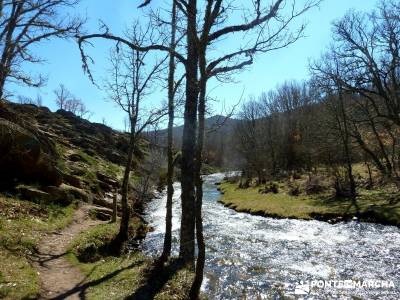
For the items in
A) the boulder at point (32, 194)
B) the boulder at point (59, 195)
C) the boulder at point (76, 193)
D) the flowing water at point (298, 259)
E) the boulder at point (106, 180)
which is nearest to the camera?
the flowing water at point (298, 259)

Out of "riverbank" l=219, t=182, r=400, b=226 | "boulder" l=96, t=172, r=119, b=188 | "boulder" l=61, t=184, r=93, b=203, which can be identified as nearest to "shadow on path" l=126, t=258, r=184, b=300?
"boulder" l=61, t=184, r=93, b=203

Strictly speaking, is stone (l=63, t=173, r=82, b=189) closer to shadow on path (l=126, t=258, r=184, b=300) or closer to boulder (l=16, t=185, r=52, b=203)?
boulder (l=16, t=185, r=52, b=203)

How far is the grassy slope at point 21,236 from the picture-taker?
10070mm

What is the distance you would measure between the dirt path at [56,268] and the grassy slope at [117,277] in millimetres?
370

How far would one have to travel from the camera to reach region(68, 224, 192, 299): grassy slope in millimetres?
10609

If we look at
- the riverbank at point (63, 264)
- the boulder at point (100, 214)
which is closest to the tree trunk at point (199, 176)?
the riverbank at point (63, 264)

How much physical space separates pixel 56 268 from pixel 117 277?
2.46 metres

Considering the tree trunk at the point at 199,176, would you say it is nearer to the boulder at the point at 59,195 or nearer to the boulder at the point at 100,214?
the boulder at the point at 59,195

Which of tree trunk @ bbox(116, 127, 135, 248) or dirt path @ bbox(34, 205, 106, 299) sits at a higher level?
tree trunk @ bbox(116, 127, 135, 248)

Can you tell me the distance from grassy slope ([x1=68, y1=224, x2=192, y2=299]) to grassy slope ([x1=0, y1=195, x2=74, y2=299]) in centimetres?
163

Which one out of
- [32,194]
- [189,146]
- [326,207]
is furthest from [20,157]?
[326,207]

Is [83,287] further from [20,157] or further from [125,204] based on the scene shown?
[20,157]

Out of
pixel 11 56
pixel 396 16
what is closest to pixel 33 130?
pixel 11 56

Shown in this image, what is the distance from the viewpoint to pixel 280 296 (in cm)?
1249
